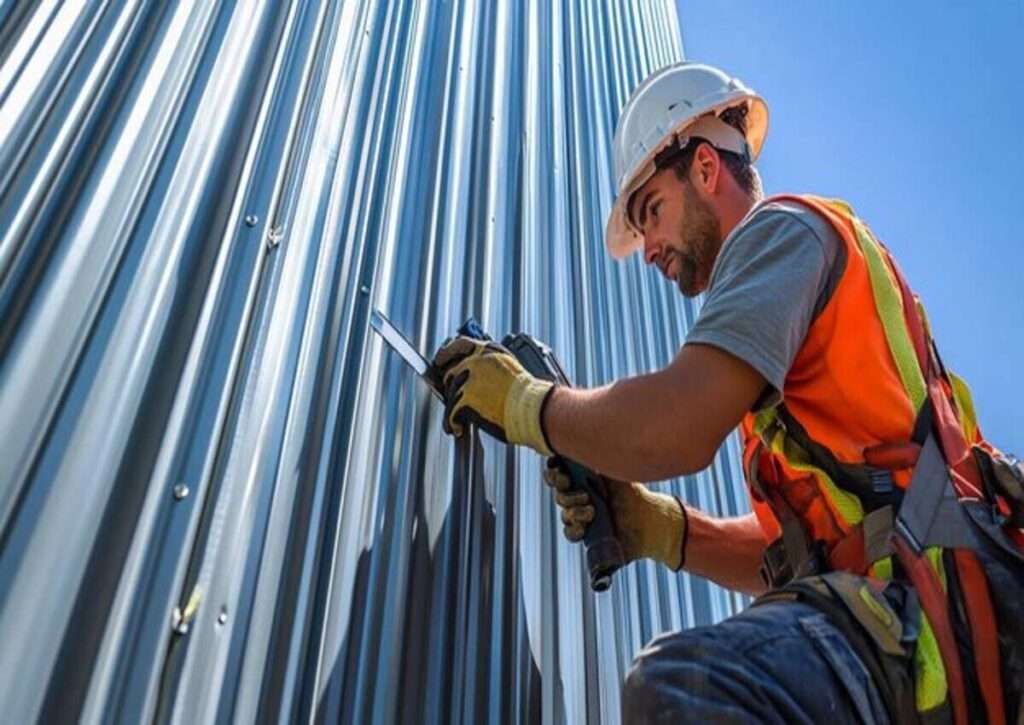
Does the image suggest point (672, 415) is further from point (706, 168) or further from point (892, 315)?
point (706, 168)

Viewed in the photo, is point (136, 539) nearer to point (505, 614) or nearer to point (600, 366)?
point (505, 614)

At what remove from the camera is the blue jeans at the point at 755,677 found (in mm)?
1397

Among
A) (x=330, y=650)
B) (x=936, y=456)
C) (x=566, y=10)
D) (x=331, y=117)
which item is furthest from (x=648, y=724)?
(x=566, y=10)

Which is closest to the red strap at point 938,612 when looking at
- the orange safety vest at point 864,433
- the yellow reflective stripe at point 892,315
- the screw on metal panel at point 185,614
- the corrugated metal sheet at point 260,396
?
the orange safety vest at point 864,433

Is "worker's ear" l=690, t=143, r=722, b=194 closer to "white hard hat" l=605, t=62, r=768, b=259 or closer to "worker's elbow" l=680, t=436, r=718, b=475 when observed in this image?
"white hard hat" l=605, t=62, r=768, b=259

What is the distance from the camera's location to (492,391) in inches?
84.7

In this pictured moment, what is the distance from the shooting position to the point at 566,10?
4688mm

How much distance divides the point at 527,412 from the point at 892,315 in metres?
0.79

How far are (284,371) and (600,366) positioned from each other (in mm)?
1699

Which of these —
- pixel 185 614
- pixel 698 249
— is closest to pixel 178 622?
pixel 185 614

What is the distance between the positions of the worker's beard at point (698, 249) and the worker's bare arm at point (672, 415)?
75 centimetres

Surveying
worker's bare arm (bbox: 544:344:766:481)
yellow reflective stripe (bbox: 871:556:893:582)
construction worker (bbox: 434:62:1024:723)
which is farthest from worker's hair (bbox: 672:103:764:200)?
yellow reflective stripe (bbox: 871:556:893:582)

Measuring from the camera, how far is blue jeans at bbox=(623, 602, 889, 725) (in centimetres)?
140

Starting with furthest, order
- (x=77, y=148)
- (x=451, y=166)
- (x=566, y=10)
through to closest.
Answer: (x=566, y=10) → (x=451, y=166) → (x=77, y=148)
